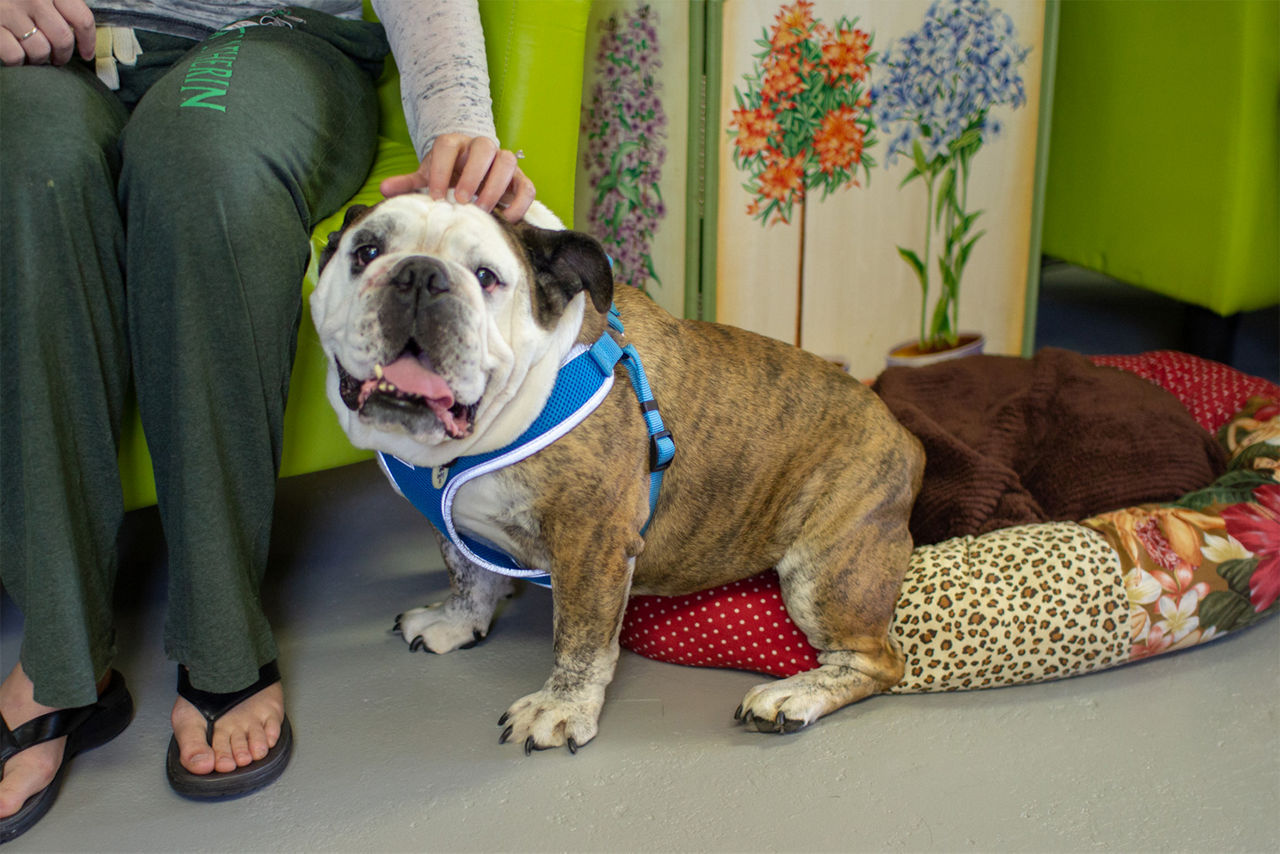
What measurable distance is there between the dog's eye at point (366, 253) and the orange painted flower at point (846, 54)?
4.72 ft

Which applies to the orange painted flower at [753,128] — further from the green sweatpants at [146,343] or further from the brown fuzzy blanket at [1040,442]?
the green sweatpants at [146,343]

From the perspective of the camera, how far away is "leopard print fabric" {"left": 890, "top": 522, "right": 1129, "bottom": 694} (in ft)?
A: 5.52

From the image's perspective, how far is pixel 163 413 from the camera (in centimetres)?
145

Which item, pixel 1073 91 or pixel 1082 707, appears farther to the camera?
pixel 1073 91

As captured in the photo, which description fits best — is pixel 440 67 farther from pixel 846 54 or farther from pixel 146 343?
pixel 846 54

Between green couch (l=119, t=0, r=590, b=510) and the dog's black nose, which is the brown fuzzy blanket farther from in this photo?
the dog's black nose

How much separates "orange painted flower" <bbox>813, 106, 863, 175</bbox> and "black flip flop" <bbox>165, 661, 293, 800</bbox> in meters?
1.64

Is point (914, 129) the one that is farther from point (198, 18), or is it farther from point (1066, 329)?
point (198, 18)

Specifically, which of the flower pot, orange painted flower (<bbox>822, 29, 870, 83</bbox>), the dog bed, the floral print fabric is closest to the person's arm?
the dog bed

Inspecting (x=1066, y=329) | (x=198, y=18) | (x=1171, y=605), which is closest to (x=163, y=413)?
(x=198, y=18)

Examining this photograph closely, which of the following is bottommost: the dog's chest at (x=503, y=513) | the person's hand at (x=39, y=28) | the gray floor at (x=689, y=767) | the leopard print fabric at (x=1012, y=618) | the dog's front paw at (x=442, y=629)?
the gray floor at (x=689, y=767)

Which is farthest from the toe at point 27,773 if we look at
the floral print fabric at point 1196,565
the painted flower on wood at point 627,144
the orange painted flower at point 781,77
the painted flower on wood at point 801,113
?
the orange painted flower at point 781,77

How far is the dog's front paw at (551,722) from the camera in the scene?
1.58 metres

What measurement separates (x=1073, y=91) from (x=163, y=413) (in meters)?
2.68
